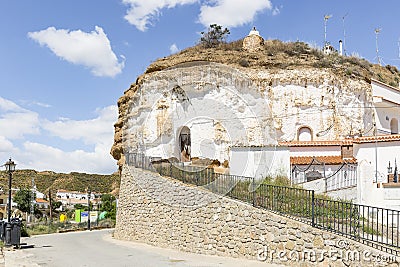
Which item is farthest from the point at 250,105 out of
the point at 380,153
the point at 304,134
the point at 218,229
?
the point at 218,229

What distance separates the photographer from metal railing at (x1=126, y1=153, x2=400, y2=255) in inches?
374

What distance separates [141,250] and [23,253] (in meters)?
4.18

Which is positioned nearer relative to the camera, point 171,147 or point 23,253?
point 23,253

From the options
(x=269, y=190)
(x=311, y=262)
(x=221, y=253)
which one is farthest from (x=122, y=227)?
(x=311, y=262)

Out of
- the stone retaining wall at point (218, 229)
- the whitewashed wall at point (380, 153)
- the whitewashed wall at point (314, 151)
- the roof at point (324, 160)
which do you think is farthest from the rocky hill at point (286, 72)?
the stone retaining wall at point (218, 229)

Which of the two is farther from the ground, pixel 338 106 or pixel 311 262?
pixel 338 106

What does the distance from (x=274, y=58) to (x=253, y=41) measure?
10.7ft

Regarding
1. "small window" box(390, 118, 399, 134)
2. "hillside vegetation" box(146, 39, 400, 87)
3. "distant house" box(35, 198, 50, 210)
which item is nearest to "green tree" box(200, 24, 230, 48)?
"hillside vegetation" box(146, 39, 400, 87)

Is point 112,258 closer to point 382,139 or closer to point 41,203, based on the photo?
point 382,139

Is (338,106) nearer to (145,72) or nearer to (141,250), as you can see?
(145,72)

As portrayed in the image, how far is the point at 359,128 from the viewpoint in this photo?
23812 millimetres

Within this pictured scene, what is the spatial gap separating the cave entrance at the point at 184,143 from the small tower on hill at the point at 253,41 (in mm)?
7355

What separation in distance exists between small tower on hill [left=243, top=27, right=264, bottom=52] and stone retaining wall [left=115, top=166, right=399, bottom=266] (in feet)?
40.1

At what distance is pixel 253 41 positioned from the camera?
28.7 metres
